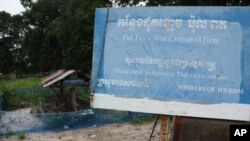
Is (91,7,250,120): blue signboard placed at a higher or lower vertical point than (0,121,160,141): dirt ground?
higher

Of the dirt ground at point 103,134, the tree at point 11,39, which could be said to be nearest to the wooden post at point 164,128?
the dirt ground at point 103,134

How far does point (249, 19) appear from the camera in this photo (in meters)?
5.38

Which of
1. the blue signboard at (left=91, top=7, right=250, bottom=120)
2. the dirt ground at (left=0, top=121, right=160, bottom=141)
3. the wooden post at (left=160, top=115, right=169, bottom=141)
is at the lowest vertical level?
the dirt ground at (left=0, top=121, right=160, bottom=141)

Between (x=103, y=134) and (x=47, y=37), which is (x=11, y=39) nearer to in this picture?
(x=47, y=37)

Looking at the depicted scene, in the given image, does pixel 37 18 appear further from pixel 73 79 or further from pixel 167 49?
pixel 167 49

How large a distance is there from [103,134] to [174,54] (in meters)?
8.02

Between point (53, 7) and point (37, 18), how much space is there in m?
2.51

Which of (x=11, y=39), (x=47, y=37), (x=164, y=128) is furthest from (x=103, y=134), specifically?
(x=11, y=39)

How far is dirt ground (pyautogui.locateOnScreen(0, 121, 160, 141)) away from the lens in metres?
12.5

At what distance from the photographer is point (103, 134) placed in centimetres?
1324

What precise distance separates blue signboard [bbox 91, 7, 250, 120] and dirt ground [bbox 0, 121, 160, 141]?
20.7 feet

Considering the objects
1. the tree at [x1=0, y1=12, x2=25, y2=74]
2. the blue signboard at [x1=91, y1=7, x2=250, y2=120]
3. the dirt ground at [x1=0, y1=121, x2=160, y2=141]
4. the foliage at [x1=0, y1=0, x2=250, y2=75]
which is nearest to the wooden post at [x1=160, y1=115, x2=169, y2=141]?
the blue signboard at [x1=91, y1=7, x2=250, y2=120]

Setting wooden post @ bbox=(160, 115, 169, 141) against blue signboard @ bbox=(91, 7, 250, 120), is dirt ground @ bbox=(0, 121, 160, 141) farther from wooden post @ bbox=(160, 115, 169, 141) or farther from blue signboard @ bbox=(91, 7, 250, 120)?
blue signboard @ bbox=(91, 7, 250, 120)

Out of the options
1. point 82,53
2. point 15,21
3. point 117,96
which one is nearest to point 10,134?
point 117,96
